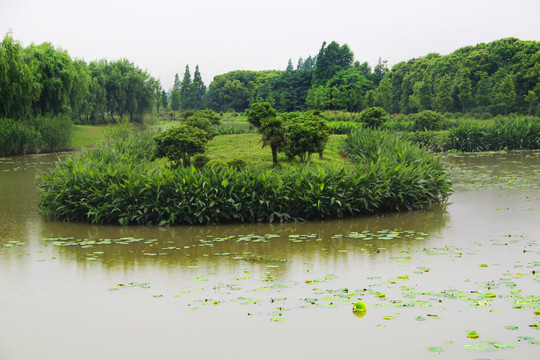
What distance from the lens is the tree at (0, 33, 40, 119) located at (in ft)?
93.0

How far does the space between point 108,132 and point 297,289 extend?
2473 cm

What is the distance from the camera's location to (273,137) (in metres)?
16.5

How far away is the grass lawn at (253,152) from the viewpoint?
18.7 m

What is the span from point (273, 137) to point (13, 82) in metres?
18.5

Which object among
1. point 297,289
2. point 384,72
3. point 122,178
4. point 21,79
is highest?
point 384,72

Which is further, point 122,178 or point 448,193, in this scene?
point 448,193

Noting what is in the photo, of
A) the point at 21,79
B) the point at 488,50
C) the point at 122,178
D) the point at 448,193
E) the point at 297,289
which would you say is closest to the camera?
the point at 297,289

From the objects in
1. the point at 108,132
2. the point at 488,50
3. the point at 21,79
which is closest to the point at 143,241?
the point at 108,132

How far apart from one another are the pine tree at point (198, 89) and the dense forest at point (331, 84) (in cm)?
1379

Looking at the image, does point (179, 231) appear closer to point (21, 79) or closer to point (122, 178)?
point (122, 178)

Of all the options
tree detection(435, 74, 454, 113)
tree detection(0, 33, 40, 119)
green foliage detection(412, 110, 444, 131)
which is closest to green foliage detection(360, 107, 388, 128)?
green foliage detection(412, 110, 444, 131)

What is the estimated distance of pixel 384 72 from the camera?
72188 millimetres

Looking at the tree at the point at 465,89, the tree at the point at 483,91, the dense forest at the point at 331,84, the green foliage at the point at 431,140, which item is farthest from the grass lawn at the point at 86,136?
the tree at the point at 483,91

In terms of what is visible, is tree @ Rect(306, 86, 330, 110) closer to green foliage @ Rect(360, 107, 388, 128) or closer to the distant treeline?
the distant treeline
